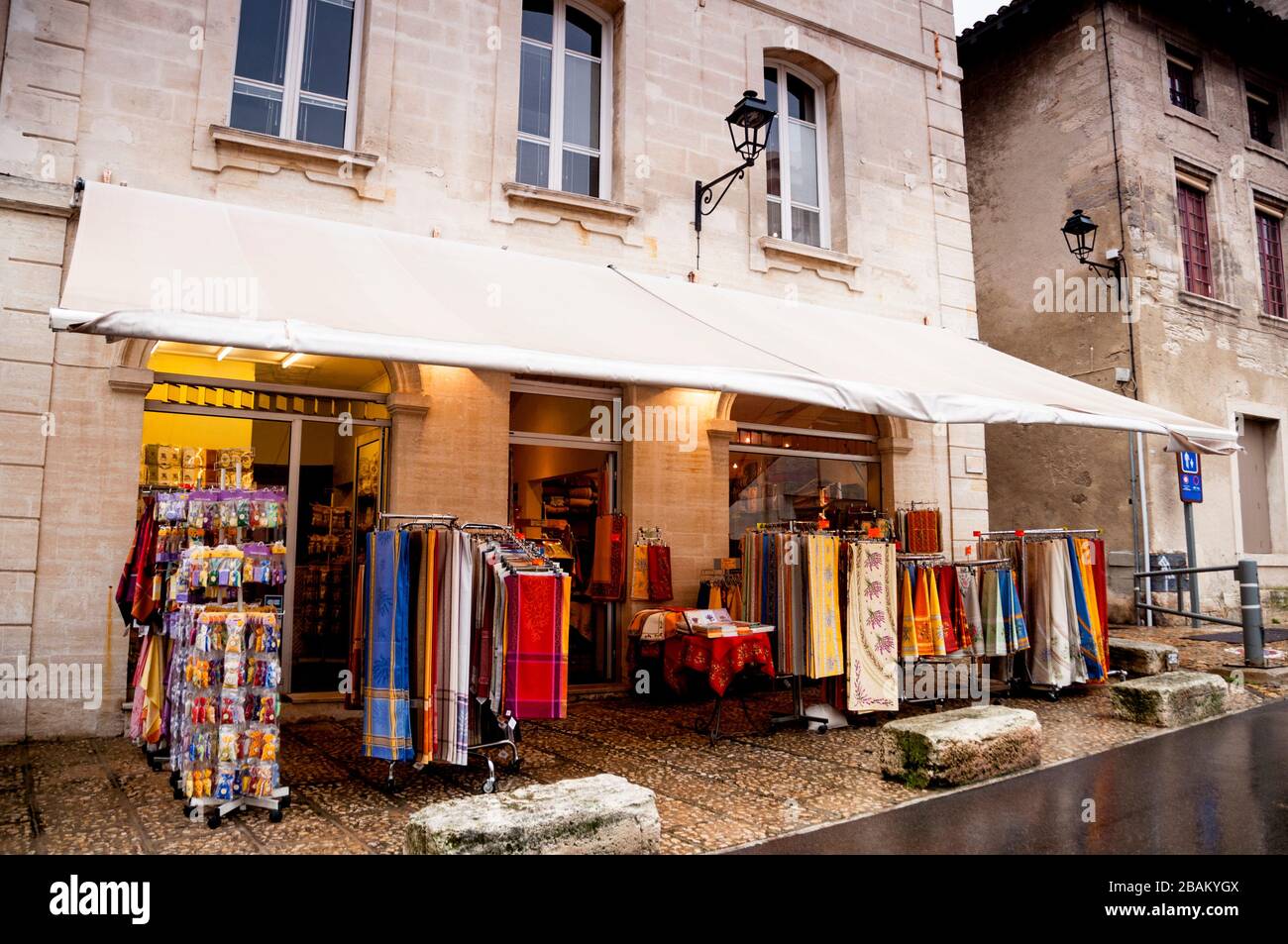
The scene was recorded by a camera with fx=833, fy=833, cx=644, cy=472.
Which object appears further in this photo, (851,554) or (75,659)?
(851,554)

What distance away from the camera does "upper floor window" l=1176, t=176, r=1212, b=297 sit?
1242cm

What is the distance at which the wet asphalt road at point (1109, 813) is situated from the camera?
3.41 metres

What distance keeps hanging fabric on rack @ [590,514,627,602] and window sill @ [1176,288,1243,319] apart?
31.0 feet

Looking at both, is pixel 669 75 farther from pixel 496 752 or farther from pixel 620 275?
pixel 496 752

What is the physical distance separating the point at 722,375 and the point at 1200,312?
423 inches

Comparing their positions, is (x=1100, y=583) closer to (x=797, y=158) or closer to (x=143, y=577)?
(x=797, y=158)

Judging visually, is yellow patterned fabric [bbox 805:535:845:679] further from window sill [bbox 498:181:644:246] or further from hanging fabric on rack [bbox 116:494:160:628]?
hanging fabric on rack [bbox 116:494:160:628]

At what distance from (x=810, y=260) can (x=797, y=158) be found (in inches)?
50.7

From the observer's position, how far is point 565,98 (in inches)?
305

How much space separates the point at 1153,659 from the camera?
24.5 ft

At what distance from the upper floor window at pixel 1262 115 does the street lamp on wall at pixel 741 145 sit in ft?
34.6

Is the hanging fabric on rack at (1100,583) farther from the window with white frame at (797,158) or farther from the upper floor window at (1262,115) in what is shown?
the upper floor window at (1262,115)

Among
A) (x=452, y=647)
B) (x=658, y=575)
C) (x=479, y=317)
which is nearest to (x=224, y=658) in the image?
(x=452, y=647)

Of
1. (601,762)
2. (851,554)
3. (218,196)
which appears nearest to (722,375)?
(851,554)
